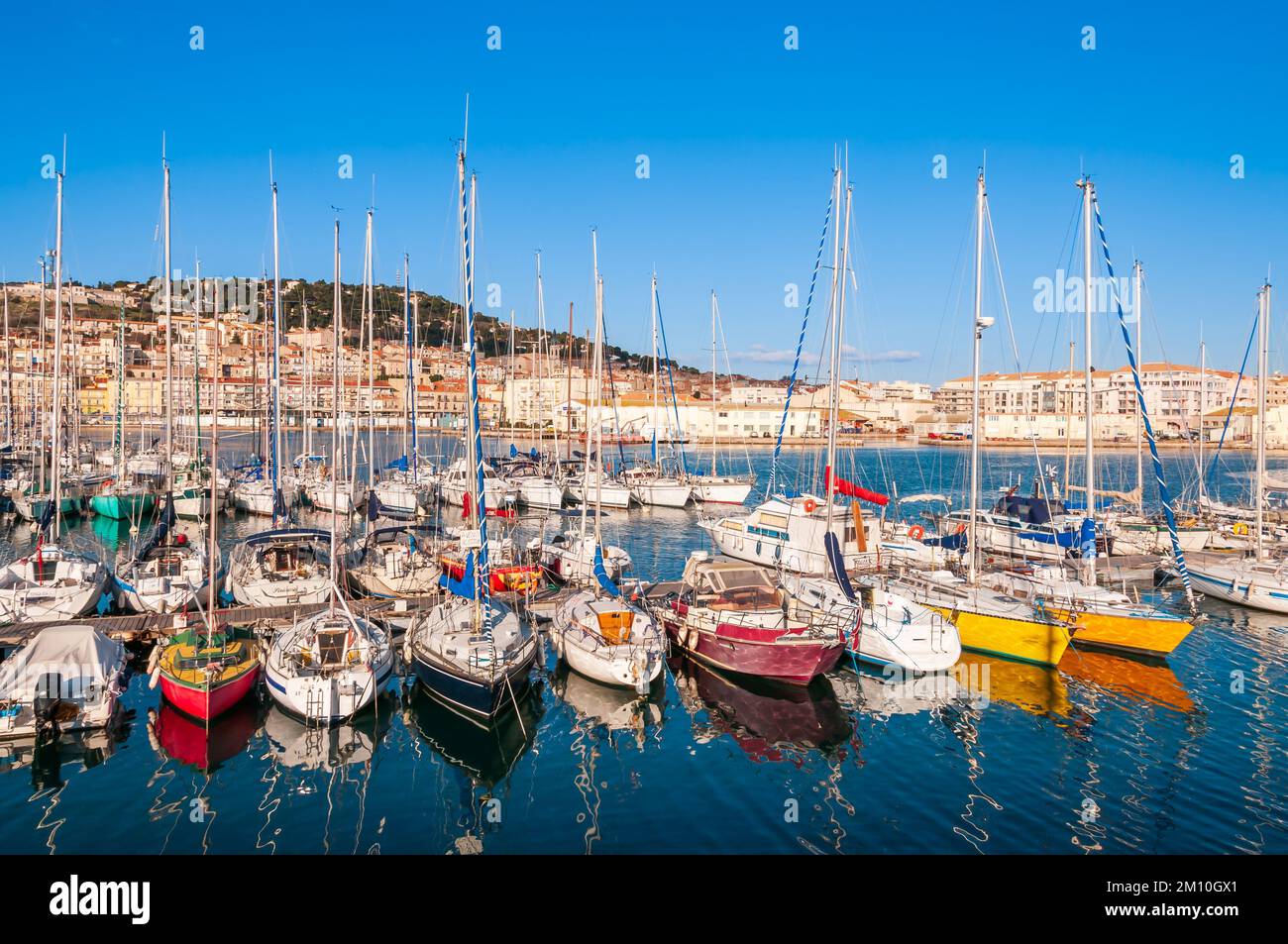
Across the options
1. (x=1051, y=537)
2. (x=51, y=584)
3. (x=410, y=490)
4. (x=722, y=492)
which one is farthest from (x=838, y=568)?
(x=722, y=492)

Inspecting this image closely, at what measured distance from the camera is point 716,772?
1437 cm

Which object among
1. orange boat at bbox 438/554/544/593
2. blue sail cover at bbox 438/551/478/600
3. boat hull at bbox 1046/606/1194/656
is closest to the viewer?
blue sail cover at bbox 438/551/478/600

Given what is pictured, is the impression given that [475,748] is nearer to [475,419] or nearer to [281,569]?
[475,419]

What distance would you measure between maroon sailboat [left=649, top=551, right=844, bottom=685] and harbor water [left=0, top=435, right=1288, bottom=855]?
577mm

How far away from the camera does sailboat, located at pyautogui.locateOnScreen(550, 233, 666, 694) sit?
1762cm

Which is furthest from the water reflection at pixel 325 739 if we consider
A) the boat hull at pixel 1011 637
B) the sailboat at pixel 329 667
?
the boat hull at pixel 1011 637

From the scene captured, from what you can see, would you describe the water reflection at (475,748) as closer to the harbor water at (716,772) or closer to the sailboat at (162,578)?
the harbor water at (716,772)

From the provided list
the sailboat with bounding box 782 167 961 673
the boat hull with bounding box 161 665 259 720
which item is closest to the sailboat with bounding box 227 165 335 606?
the boat hull with bounding box 161 665 259 720

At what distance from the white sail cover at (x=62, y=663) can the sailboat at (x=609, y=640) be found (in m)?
8.72

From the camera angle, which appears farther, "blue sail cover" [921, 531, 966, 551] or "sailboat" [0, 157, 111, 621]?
"blue sail cover" [921, 531, 966, 551]

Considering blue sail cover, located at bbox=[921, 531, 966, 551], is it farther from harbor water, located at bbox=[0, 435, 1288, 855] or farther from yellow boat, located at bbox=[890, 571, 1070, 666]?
harbor water, located at bbox=[0, 435, 1288, 855]

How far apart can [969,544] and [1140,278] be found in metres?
20.3
